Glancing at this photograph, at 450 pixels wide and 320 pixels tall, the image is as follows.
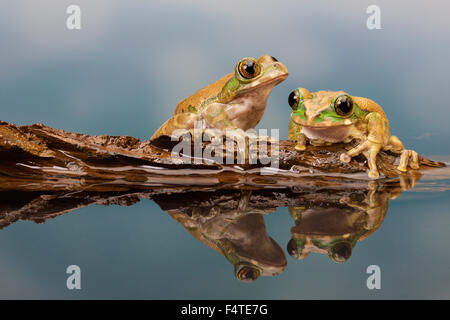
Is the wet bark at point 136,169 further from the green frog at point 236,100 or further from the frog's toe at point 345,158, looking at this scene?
the green frog at point 236,100

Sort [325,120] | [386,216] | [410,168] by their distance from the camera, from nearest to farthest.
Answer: [386,216] < [325,120] < [410,168]

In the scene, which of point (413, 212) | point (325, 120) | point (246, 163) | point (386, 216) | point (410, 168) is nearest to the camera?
point (386, 216)

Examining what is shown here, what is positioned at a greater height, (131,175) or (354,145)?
(354,145)

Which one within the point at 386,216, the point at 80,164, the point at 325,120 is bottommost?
the point at 386,216

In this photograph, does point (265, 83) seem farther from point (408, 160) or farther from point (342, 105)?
point (408, 160)

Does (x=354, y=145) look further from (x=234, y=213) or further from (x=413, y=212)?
(x=234, y=213)

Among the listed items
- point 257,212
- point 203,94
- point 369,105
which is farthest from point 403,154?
point 203,94

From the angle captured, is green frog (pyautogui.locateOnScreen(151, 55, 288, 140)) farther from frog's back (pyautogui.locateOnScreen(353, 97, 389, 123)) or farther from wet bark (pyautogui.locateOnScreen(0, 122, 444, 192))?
frog's back (pyautogui.locateOnScreen(353, 97, 389, 123))

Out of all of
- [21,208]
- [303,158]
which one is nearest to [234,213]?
[303,158]
